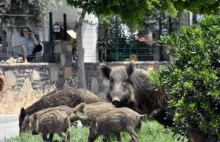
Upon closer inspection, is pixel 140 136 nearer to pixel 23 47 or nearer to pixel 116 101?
pixel 116 101

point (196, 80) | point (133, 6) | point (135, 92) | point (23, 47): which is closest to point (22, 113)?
point (135, 92)

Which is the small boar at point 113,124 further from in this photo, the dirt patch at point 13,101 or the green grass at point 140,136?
the dirt patch at point 13,101

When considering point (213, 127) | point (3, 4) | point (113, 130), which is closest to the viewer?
point (213, 127)

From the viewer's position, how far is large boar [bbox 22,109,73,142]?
23.9 feet

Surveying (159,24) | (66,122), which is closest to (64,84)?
(159,24)

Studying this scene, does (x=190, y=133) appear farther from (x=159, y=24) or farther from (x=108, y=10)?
(x=159, y=24)

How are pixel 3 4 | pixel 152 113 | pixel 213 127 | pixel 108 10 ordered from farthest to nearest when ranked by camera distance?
pixel 3 4
pixel 108 10
pixel 152 113
pixel 213 127

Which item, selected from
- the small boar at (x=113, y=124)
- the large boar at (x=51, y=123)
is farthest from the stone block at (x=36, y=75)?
the small boar at (x=113, y=124)

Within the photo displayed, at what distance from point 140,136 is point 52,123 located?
1.38 metres

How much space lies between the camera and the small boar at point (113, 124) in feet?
23.2

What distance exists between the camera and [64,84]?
1905 cm

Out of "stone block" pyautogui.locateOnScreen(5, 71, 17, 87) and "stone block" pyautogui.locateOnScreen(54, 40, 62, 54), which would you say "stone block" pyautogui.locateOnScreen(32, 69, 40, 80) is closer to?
"stone block" pyautogui.locateOnScreen(5, 71, 17, 87)

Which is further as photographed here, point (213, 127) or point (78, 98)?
point (78, 98)

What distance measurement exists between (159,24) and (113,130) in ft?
51.6
